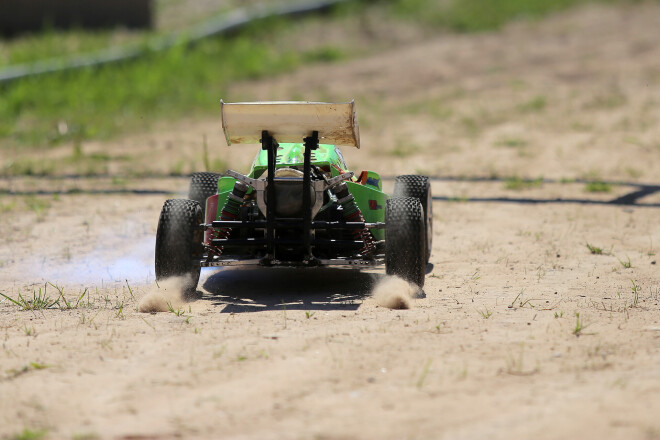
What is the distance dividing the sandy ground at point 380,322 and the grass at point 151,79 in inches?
82.8

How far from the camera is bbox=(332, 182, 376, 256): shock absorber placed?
24.3 ft

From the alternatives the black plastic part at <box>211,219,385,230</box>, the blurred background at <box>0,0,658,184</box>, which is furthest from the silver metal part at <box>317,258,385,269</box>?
the blurred background at <box>0,0,658,184</box>

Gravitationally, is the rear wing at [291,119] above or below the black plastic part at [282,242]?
above

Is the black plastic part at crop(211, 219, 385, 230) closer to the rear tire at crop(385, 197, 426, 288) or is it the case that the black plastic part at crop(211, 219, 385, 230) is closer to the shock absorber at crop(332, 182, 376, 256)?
the rear tire at crop(385, 197, 426, 288)

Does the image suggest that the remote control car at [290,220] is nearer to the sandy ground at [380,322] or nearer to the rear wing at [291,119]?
the rear wing at [291,119]

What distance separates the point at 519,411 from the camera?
4.62 m

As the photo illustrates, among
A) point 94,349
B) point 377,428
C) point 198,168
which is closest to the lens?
point 377,428

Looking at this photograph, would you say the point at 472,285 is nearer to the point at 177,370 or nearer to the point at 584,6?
the point at 177,370

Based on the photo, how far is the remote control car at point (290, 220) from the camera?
702 cm

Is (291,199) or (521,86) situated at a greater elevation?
(521,86)

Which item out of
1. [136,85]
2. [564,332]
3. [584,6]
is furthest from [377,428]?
[584,6]

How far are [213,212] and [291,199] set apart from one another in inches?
35.9

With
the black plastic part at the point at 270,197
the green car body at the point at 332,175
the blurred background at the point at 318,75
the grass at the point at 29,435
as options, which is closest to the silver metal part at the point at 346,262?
the black plastic part at the point at 270,197

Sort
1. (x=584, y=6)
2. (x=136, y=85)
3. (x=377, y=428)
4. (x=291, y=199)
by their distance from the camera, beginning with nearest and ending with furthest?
(x=377, y=428) < (x=291, y=199) < (x=136, y=85) < (x=584, y=6)
